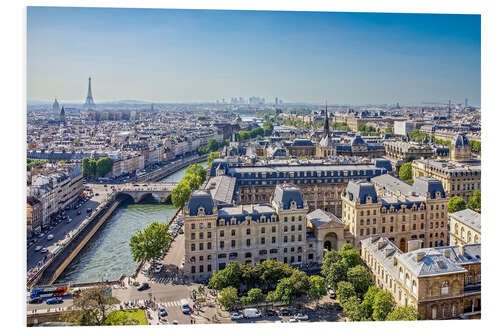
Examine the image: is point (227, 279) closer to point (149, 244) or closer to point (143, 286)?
point (143, 286)

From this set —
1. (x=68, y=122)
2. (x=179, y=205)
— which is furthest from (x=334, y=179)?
(x=68, y=122)

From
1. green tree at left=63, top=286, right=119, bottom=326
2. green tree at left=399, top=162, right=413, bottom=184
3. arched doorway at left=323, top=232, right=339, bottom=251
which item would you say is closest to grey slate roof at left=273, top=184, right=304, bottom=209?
arched doorway at left=323, top=232, right=339, bottom=251

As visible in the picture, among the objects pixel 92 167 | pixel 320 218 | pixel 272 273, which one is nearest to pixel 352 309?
pixel 272 273

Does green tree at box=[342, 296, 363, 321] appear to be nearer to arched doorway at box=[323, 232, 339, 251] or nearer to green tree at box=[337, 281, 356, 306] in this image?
green tree at box=[337, 281, 356, 306]

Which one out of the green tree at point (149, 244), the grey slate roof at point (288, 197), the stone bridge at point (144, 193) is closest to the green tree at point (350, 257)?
the grey slate roof at point (288, 197)

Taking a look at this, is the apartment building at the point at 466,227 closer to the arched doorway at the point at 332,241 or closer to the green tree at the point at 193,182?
the arched doorway at the point at 332,241

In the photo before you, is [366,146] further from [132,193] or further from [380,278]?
[380,278]

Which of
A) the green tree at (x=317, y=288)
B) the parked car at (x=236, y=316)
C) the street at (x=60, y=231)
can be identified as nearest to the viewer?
the parked car at (x=236, y=316)
